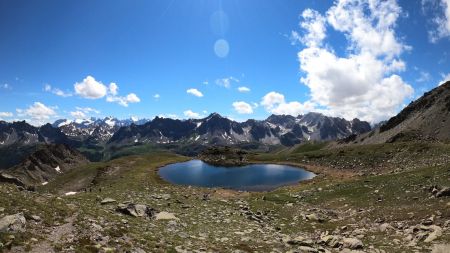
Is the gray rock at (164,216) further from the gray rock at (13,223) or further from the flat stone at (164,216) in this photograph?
the gray rock at (13,223)

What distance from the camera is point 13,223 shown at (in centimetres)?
2033

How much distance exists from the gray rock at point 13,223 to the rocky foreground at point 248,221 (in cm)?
6

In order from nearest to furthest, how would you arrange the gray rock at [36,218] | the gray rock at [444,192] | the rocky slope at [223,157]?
1. the gray rock at [36,218]
2. the gray rock at [444,192]
3. the rocky slope at [223,157]

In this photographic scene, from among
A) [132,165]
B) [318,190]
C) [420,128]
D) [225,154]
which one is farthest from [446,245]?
[420,128]

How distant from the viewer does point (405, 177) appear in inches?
1912

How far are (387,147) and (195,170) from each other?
61185 millimetres

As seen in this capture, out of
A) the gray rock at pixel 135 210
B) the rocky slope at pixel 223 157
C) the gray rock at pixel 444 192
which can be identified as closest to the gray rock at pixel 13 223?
the gray rock at pixel 135 210

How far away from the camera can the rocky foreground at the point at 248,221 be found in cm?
2180

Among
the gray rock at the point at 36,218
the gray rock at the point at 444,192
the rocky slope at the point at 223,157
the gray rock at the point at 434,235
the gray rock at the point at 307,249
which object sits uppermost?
the rocky slope at the point at 223,157

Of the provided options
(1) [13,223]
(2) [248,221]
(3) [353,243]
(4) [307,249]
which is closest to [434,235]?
(3) [353,243]

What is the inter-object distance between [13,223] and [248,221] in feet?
74.5

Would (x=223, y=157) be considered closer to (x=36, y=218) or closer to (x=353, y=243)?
(x=353, y=243)

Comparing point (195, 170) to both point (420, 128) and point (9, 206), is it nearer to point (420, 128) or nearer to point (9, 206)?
point (9, 206)

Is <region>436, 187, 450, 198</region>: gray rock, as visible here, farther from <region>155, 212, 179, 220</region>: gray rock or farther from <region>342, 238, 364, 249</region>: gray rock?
<region>155, 212, 179, 220</region>: gray rock
